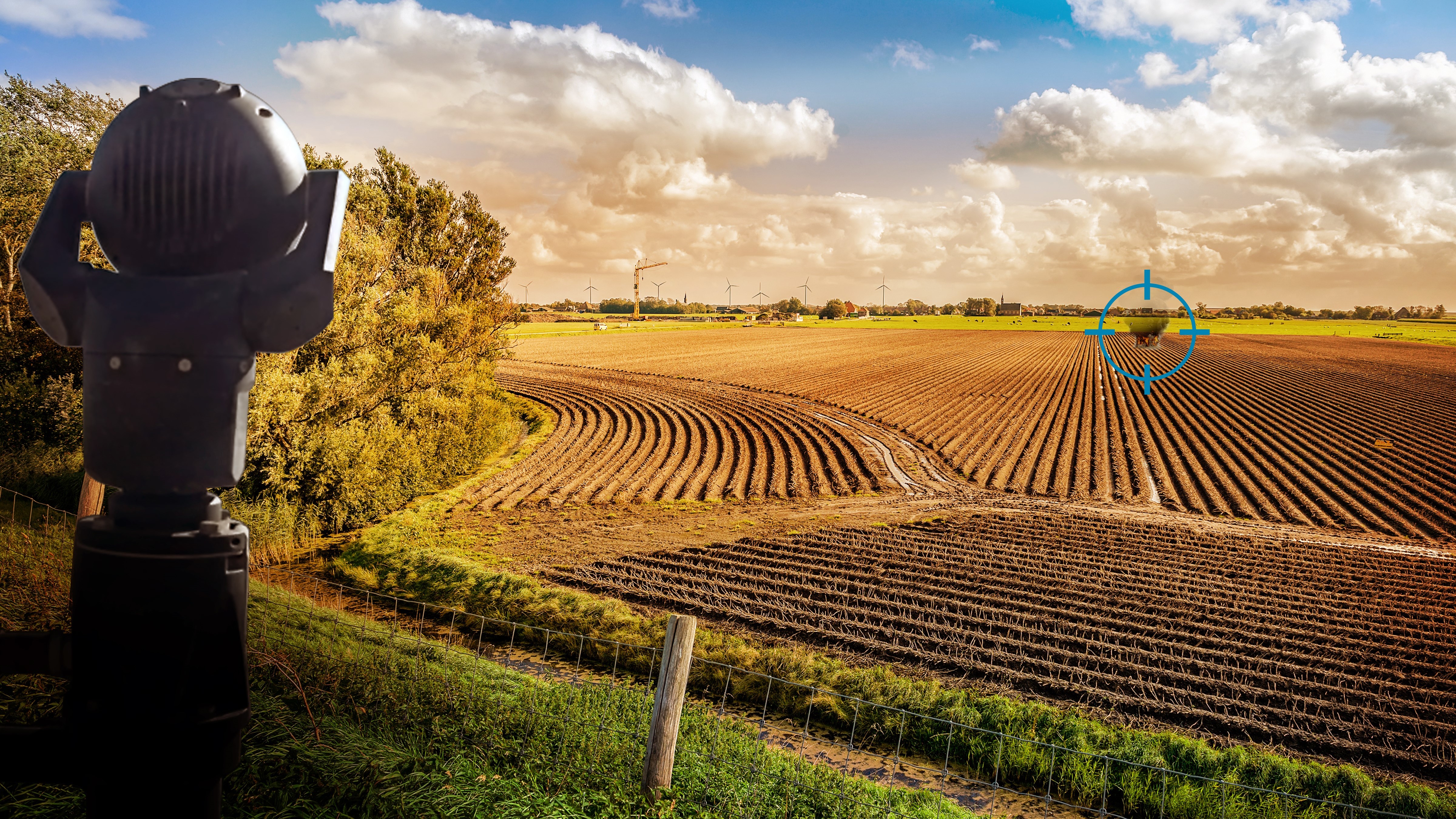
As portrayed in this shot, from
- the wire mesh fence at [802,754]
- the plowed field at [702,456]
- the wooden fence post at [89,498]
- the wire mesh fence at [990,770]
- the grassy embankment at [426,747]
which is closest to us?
the grassy embankment at [426,747]

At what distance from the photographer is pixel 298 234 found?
72.7 inches

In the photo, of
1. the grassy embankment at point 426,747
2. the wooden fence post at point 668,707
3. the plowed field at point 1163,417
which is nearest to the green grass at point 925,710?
the grassy embankment at point 426,747

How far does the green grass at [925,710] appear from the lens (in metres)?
8.59

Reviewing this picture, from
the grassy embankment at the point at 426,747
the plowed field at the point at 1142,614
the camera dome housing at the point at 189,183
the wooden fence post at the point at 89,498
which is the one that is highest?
the camera dome housing at the point at 189,183

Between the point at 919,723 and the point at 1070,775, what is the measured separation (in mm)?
1814

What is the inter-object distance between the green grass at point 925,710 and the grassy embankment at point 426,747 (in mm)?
1374

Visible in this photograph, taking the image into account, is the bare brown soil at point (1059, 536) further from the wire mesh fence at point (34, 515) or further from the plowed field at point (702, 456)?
the wire mesh fence at point (34, 515)

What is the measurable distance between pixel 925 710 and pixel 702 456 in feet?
58.1

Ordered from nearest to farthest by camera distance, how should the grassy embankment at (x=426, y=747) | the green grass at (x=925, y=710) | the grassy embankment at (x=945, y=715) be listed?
the grassy embankment at (x=426, y=747)
the grassy embankment at (x=945, y=715)
the green grass at (x=925, y=710)

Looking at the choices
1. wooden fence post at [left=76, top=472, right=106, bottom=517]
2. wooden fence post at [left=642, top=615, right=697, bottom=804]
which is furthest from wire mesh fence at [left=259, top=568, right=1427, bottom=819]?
wooden fence post at [left=76, top=472, right=106, bottom=517]

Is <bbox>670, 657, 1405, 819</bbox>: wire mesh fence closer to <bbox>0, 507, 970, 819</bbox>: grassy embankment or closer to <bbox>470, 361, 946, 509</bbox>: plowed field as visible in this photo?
<bbox>0, 507, 970, 819</bbox>: grassy embankment

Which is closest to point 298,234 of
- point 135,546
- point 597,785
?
point 135,546

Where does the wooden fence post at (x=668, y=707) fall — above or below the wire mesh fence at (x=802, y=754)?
above

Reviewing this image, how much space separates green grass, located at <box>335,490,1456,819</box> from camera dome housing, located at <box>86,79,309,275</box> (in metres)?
6.20
